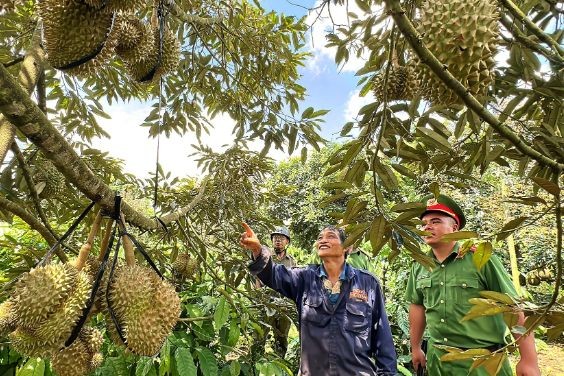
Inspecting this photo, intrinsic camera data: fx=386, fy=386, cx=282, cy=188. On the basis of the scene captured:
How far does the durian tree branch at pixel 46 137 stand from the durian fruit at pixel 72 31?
0.33m

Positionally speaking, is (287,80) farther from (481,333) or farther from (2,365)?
(2,365)

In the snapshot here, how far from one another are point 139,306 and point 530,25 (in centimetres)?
121

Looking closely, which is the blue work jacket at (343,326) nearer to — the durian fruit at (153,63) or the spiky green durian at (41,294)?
the durian fruit at (153,63)

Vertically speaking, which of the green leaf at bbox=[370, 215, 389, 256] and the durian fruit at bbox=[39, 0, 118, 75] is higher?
→ the durian fruit at bbox=[39, 0, 118, 75]

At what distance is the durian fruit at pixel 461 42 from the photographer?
2.83ft

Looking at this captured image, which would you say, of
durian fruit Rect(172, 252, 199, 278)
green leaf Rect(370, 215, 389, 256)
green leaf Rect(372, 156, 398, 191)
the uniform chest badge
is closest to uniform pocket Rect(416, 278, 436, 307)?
the uniform chest badge

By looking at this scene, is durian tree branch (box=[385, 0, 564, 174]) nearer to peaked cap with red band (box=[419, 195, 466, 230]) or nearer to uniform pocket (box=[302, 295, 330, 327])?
peaked cap with red band (box=[419, 195, 466, 230])

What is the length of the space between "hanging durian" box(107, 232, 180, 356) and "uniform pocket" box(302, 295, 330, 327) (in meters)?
1.37

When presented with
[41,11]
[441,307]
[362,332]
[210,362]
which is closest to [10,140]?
[41,11]

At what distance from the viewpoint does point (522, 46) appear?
3.97ft

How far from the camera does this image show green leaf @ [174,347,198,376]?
193 cm

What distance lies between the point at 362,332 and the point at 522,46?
166 centimetres

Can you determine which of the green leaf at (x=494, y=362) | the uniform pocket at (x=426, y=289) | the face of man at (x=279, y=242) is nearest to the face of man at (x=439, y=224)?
the uniform pocket at (x=426, y=289)

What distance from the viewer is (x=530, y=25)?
3.10ft
